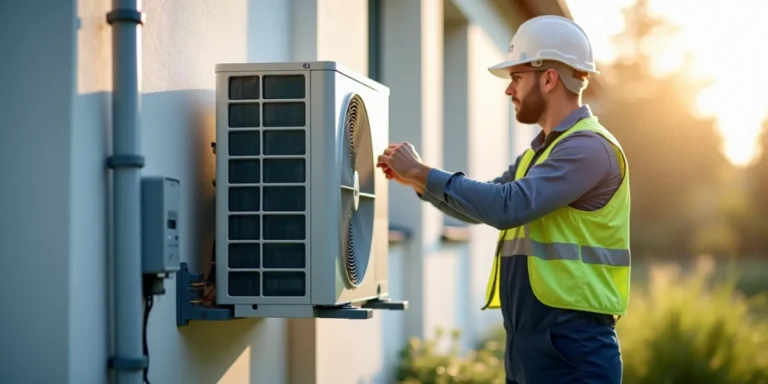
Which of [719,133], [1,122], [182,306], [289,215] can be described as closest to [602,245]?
[289,215]

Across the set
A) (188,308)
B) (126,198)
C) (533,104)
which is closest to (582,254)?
(533,104)

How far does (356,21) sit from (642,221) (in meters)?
53.7

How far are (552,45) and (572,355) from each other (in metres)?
1.24

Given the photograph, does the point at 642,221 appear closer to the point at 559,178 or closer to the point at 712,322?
the point at 712,322

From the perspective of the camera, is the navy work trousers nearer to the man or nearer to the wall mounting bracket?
the man

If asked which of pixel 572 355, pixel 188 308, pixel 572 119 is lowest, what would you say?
pixel 572 355

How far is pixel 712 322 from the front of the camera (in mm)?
8992

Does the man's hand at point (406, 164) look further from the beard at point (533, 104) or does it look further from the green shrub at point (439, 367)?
the green shrub at point (439, 367)

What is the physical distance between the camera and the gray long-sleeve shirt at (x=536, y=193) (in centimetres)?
443

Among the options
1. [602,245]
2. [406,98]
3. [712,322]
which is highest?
[406,98]

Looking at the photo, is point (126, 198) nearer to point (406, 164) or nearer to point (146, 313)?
point (146, 313)

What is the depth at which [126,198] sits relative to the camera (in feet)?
12.3

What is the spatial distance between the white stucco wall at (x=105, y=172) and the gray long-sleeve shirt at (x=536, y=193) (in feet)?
3.30

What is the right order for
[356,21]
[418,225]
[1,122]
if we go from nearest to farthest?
[1,122]
[356,21]
[418,225]
